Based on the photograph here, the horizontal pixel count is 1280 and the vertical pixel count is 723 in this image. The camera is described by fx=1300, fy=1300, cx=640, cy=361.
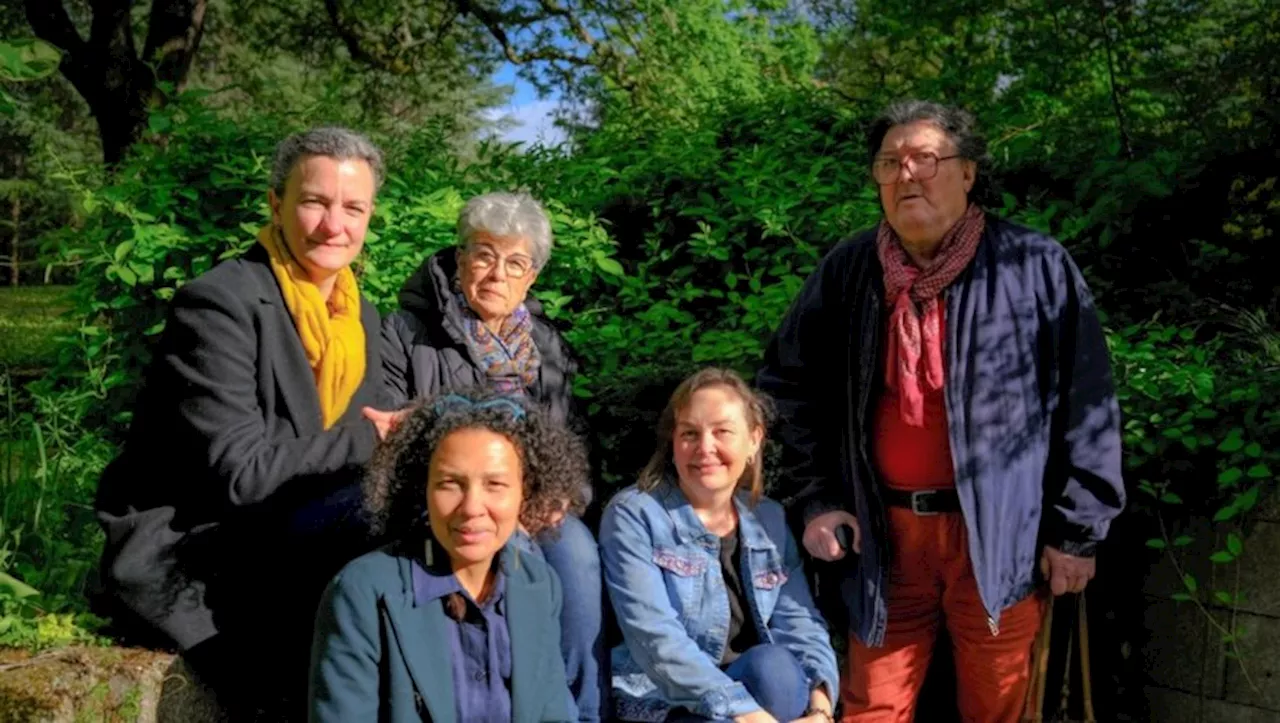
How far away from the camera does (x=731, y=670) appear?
11.3 ft

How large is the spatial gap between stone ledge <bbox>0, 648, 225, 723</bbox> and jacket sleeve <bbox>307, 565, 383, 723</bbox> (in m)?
0.66

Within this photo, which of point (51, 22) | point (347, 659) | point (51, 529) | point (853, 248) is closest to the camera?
point (347, 659)

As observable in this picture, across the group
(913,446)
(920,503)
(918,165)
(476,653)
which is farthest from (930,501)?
(476,653)

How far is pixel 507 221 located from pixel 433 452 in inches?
36.2

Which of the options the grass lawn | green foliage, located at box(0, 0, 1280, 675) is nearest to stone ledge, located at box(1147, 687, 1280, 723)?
green foliage, located at box(0, 0, 1280, 675)

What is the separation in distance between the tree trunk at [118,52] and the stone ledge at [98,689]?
811 cm

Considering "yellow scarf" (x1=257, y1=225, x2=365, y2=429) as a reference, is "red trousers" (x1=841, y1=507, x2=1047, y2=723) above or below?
below

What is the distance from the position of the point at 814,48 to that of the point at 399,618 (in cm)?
1279

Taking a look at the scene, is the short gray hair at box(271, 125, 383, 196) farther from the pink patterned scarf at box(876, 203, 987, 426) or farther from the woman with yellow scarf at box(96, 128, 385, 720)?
the pink patterned scarf at box(876, 203, 987, 426)

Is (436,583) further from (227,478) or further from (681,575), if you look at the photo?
(681,575)

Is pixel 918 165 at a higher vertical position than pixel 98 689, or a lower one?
higher

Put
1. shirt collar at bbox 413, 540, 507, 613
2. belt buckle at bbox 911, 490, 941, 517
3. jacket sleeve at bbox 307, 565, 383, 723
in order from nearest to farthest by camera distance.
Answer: jacket sleeve at bbox 307, 565, 383, 723 < shirt collar at bbox 413, 540, 507, 613 < belt buckle at bbox 911, 490, 941, 517

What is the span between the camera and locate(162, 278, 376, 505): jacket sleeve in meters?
3.11

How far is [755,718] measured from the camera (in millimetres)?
3287
